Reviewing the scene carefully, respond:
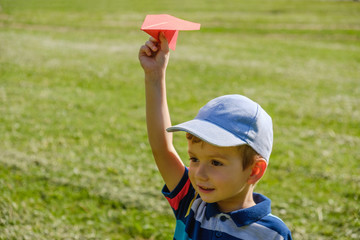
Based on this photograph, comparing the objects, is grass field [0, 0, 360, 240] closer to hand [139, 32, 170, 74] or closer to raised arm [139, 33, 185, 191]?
raised arm [139, 33, 185, 191]

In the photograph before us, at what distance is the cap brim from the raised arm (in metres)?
0.34

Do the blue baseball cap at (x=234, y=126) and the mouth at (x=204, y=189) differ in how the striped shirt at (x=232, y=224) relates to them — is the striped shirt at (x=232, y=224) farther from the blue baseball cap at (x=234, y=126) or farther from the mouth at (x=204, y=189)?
the blue baseball cap at (x=234, y=126)

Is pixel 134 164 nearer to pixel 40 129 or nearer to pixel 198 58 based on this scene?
pixel 40 129

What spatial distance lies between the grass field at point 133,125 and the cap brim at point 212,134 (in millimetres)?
2516

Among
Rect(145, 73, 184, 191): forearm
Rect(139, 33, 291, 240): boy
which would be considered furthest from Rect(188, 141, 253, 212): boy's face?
Rect(145, 73, 184, 191): forearm

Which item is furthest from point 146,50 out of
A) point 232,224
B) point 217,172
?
point 232,224

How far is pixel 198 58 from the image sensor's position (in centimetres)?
1475

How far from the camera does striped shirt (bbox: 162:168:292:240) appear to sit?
2.04 meters

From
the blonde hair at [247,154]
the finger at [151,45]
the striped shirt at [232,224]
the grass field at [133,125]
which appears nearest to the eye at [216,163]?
the blonde hair at [247,154]

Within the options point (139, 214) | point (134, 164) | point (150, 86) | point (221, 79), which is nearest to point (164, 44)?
point (150, 86)

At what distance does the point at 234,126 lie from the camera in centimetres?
205

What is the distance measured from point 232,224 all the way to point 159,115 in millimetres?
719

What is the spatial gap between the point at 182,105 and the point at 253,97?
187cm

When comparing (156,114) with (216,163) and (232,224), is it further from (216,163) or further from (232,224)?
(232,224)
